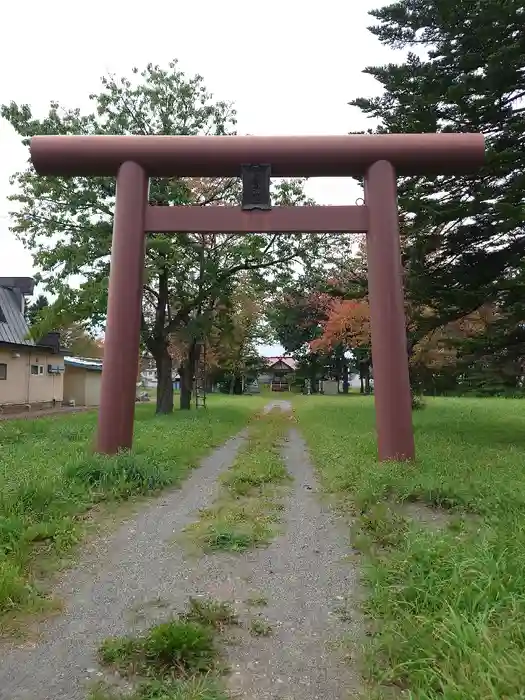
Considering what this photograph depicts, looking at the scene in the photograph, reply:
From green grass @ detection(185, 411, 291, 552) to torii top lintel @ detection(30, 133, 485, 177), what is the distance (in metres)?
4.53

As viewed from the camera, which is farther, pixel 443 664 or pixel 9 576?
pixel 9 576

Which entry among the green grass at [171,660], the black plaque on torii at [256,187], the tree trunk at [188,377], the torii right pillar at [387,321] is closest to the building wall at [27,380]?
Answer: the tree trunk at [188,377]

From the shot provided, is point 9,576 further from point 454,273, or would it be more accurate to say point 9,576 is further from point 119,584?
point 454,273

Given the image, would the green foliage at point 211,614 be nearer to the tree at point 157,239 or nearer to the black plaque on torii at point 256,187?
the black plaque on torii at point 256,187

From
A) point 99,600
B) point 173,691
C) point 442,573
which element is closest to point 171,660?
point 173,691

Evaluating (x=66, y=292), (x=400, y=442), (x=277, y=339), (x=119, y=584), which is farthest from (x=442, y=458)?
(x=277, y=339)

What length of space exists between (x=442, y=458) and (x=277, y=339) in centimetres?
4271

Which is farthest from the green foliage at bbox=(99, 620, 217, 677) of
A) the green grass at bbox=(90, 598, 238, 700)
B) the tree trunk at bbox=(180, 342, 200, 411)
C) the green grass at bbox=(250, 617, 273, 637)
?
the tree trunk at bbox=(180, 342, 200, 411)

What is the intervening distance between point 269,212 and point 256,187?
404 millimetres

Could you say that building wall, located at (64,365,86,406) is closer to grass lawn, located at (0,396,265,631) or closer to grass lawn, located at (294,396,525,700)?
grass lawn, located at (0,396,265,631)

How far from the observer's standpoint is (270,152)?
7656 millimetres

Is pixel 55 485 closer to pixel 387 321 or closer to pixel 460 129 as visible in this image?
pixel 387 321

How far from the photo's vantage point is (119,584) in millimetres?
3754

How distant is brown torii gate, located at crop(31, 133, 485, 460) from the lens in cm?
752
